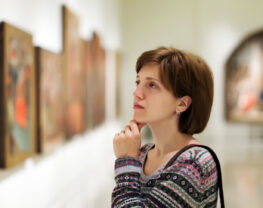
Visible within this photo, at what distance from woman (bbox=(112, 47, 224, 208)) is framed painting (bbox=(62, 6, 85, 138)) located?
4.42 metres


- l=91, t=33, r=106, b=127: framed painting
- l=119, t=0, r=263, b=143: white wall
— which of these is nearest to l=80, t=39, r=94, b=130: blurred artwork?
l=91, t=33, r=106, b=127: framed painting

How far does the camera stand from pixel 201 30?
46.6 feet

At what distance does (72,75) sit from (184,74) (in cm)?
502

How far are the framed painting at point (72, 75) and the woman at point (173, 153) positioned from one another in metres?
4.42

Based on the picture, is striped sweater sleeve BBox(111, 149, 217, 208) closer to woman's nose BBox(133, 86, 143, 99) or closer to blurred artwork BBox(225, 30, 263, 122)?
woman's nose BBox(133, 86, 143, 99)

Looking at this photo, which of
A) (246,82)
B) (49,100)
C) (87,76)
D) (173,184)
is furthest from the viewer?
(246,82)

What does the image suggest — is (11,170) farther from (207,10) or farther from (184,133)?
(207,10)

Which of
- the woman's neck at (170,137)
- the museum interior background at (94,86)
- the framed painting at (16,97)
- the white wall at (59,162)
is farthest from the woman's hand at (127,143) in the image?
the white wall at (59,162)

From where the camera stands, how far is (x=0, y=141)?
12.4 ft

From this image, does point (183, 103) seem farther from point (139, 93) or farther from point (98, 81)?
point (98, 81)

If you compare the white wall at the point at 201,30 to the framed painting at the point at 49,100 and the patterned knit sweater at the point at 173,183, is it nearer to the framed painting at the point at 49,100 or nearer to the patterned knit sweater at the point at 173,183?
the framed painting at the point at 49,100

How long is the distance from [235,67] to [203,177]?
13.2 meters

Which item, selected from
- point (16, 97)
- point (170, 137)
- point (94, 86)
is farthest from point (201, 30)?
point (170, 137)

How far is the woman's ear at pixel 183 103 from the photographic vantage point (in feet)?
5.61
